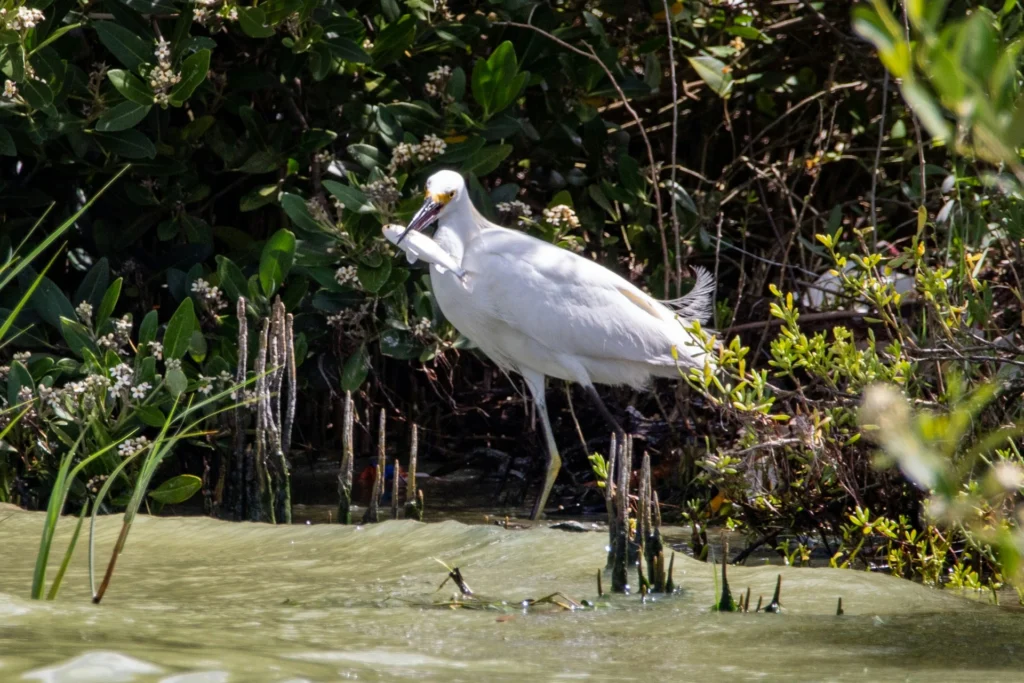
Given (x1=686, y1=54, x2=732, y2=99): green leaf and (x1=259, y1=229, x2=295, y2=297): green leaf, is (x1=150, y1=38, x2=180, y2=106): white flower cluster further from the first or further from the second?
(x1=686, y1=54, x2=732, y2=99): green leaf

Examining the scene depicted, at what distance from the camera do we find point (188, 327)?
4559 mm

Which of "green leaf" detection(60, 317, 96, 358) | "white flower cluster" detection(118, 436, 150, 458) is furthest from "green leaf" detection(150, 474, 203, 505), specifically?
"green leaf" detection(60, 317, 96, 358)

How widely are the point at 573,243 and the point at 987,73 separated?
466cm

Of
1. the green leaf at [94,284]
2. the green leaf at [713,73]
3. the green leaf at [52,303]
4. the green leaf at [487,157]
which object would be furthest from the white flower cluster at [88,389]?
the green leaf at [713,73]

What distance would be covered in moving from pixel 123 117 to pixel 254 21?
2.03 feet

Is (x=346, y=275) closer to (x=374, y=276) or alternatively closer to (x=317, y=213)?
(x=374, y=276)

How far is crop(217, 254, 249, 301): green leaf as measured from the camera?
16.1 ft

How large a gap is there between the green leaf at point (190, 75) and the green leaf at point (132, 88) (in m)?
0.09

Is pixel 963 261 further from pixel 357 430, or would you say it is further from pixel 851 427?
pixel 357 430

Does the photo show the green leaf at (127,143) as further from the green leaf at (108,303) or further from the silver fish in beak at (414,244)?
the silver fish in beak at (414,244)

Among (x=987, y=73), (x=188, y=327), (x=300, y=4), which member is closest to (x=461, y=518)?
(x=188, y=327)

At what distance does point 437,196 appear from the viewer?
4895 mm

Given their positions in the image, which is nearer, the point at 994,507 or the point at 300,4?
the point at 994,507

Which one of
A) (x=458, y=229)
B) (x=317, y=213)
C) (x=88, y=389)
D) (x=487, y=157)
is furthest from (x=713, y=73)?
(x=88, y=389)
